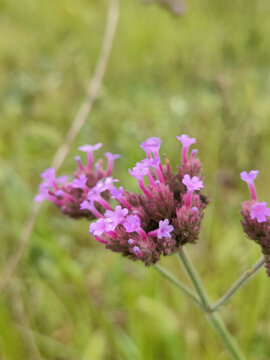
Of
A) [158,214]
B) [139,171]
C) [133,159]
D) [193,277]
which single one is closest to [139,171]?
[139,171]

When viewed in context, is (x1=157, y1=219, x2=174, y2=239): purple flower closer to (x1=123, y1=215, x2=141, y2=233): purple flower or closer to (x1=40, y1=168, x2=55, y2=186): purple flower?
(x1=123, y1=215, x2=141, y2=233): purple flower

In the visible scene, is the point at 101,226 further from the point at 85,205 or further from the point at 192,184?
the point at 192,184

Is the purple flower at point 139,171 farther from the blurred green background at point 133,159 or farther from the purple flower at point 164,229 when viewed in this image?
the blurred green background at point 133,159

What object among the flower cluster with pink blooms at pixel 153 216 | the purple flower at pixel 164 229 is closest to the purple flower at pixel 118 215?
the flower cluster with pink blooms at pixel 153 216

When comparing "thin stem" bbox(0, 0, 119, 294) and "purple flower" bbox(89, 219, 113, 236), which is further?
"thin stem" bbox(0, 0, 119, 294)

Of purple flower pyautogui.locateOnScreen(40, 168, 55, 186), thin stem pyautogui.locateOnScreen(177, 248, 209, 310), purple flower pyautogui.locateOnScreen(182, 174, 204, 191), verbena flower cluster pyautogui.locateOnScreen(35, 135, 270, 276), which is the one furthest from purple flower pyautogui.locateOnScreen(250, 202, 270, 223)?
purple flower pyautogui.locateOnScreen(40, 168, 55, 186)

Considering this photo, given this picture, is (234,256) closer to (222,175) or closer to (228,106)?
(222,175)
